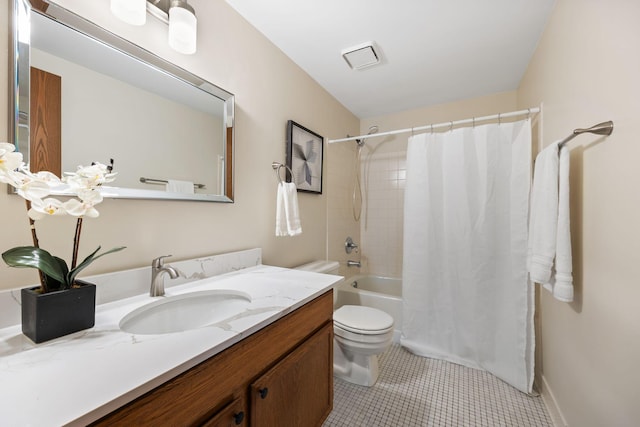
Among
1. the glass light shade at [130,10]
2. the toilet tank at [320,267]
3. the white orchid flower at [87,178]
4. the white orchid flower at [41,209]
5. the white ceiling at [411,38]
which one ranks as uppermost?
the white ceiling at [411,38]

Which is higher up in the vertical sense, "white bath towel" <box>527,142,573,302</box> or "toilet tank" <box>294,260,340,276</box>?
"white bath towel" <box>527,142,573,302</box>

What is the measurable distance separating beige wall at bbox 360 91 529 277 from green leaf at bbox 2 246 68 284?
264 cm

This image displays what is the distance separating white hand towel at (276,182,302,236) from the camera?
64.2 inches

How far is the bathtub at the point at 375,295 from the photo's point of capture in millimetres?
2225

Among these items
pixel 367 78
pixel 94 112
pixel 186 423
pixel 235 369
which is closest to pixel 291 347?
pixel 235 369

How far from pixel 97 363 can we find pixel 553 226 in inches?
65.7

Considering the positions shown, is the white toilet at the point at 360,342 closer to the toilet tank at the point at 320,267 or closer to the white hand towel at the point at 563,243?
the toilet tank at the point at 320,267

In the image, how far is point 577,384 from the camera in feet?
3.82

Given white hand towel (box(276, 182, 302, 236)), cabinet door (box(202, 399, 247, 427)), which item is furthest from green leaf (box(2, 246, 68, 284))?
white hand towel (box(276, 182, 302, 236))

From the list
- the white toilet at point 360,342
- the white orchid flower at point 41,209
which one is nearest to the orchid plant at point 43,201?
the white orchid flower at point 41,209

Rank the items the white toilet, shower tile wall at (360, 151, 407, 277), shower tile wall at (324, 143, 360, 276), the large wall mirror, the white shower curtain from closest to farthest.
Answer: the large wall mirror, the white toilet, the white shower curtain, shower tile wall at (324, 143, 360, 276), shower tile wall at (360, 151, 407, 277)

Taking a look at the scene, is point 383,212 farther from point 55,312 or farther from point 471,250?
point 55,312

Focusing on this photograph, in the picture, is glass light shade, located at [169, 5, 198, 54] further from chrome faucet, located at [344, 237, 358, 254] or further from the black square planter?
chrome faucet, located at [344, 237, 358, 254]

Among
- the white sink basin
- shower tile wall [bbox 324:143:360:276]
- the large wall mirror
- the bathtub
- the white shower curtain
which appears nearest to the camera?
the large wall mirror
